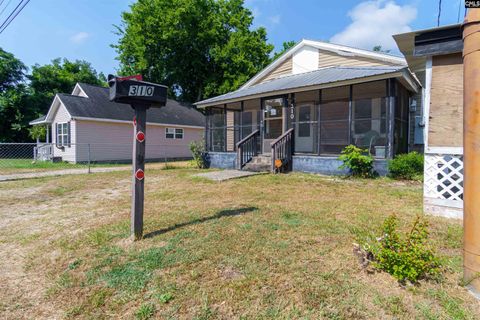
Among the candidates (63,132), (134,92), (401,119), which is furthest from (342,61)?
(63,132)

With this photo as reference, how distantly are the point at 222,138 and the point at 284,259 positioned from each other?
409 inches

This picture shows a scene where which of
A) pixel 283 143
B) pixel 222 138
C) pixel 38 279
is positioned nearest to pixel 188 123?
pixel 222 138

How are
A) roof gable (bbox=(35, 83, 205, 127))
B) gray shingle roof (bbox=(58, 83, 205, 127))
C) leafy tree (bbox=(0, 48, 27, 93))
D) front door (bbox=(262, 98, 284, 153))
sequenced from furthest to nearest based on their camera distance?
leafy tree (bbox=(0, 48, 27, 93)) → gray shingle roof (bbox=(58, 83, 205, 127)) → roof gable (bbox=(35, 83, 205, 127)) → front door (bbox=(262, 98, 284, 153))

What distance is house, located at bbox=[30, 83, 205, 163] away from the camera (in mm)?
15875

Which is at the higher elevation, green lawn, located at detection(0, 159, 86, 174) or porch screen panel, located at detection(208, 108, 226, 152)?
porch screen panel, located at detection(208, 108, 226, 152)

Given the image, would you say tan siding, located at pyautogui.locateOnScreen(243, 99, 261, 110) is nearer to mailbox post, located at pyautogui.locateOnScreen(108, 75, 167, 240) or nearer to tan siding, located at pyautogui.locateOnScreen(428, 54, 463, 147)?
tan siding, located at pyautogui.locateOnScreen(428, 54, 463, 147)

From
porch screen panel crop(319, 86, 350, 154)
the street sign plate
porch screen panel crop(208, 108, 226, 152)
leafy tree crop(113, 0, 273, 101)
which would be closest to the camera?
the street sign plate

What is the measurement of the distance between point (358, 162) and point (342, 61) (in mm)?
6368

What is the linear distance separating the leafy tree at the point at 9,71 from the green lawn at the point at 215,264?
26568 mm

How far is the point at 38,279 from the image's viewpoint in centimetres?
250

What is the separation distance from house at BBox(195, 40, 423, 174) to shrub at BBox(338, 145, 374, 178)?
0.31 metres

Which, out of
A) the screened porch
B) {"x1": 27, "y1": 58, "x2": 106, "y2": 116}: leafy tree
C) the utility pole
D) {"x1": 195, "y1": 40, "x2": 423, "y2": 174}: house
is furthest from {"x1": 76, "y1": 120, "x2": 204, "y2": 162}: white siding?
the utility pole

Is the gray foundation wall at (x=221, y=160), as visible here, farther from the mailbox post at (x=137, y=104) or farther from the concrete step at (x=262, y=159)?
the mailbox post at (x=137, y=104)

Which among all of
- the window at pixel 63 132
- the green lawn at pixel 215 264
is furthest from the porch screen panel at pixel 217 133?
the window at pixel 63 132
